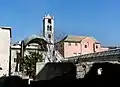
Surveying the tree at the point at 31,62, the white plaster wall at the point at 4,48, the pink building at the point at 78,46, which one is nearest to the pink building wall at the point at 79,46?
the pink building at the point at 78,46

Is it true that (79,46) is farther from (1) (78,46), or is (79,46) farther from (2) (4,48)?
(2) (4,48)

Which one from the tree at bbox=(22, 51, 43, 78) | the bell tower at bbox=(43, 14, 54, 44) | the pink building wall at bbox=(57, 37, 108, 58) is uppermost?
the bell tower at bbox=(43, 14, 54, 44)

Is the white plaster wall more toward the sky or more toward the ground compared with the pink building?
more toward the ground

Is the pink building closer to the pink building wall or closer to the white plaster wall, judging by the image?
the pink building wall

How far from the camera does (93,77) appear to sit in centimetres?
1377

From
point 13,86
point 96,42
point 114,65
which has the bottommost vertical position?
point 13,86

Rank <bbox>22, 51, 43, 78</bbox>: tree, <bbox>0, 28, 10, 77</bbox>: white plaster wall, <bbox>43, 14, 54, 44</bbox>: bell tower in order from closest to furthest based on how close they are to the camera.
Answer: <bbox>22, 51, 43, 78</bbox>: tree → <bbox>0, 28, 10, 77</bbox>: white plaster wall → <bbox>43, 14, 54, 44</bbox>: bell tower

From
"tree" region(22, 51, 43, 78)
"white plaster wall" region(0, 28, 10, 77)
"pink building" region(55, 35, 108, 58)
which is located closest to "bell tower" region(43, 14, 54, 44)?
"pink building" region(55, 35, 108, 58)

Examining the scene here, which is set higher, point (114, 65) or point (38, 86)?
point (114, 65)

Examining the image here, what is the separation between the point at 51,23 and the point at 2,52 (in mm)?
40688

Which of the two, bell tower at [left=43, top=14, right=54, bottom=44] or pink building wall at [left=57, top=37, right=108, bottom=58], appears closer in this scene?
bell tower at [left=43, top=14, right=54, bottom=44]

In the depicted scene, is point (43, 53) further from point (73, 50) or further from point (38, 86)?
point (73, 50)

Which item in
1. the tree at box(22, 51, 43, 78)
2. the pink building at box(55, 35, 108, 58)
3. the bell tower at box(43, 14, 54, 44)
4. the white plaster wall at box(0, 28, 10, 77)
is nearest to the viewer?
the tree at box(22, 51, 43, 78)

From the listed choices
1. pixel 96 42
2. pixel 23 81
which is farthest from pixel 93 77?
pixel 96 42
